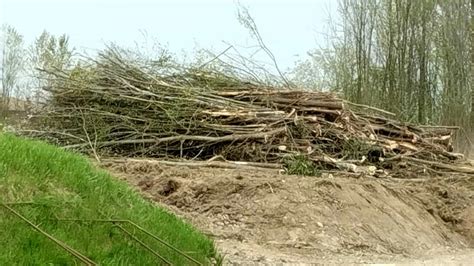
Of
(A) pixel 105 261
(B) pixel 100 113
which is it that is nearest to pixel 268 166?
(B) pixel 100 113

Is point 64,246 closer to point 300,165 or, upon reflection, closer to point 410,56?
point 300,165

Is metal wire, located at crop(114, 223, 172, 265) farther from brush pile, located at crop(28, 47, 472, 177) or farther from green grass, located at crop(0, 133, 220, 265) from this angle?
brush pile, located at crop(28, 47, 472, 177)

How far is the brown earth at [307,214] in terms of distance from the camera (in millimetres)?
8430

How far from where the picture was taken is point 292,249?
8.34 meters

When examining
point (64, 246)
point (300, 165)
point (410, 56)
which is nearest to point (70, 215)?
point (64, 246)

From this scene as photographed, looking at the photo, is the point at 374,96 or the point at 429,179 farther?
the point at 374,96

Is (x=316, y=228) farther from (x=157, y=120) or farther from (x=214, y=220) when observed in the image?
(x=157, y=120)

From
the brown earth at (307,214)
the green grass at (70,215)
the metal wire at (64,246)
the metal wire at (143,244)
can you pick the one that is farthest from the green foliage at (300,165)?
the metal wire at (64,246)

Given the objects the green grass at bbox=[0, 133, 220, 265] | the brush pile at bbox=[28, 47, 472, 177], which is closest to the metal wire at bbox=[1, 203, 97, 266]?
the green grass at bbox=[0, 133, 220, 265]

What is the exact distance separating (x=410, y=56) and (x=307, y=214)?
48.2 ft

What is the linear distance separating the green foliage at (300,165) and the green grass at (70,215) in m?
4.44

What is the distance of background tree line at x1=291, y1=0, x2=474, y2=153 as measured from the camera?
22.2 metres

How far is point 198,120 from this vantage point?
472 inches

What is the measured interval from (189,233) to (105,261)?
1.80 metres
